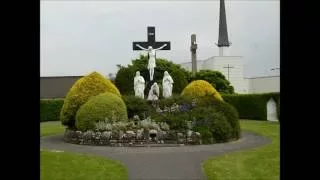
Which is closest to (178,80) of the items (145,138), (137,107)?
(137,107)

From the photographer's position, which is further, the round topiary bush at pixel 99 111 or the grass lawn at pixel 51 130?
the grass lawn at pixel 51 130

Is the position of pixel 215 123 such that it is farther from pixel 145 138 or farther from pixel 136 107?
pixel 136 107

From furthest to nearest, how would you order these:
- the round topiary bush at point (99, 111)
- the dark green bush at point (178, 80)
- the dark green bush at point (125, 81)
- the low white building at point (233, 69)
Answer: the low white building at point (233, 69)
the dark green bush at point (178, 80)
the dark green bush at point (125, 81)
the round topiary bush at point (99, 111)

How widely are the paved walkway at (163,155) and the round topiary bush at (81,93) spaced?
94 cm

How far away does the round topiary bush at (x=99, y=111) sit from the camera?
16.9 m

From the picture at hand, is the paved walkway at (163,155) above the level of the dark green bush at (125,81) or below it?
below

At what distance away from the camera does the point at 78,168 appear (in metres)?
11.0

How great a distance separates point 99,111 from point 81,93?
2.09 meters

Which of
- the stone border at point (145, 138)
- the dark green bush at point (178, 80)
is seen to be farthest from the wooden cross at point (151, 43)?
the stone border at point (145, 138)

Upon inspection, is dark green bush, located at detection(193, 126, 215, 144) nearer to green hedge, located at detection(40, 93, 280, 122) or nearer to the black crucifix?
the black crucifix

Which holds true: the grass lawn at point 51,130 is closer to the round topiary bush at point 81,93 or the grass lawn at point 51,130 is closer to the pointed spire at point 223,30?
the round topiary bush at point 81,93
